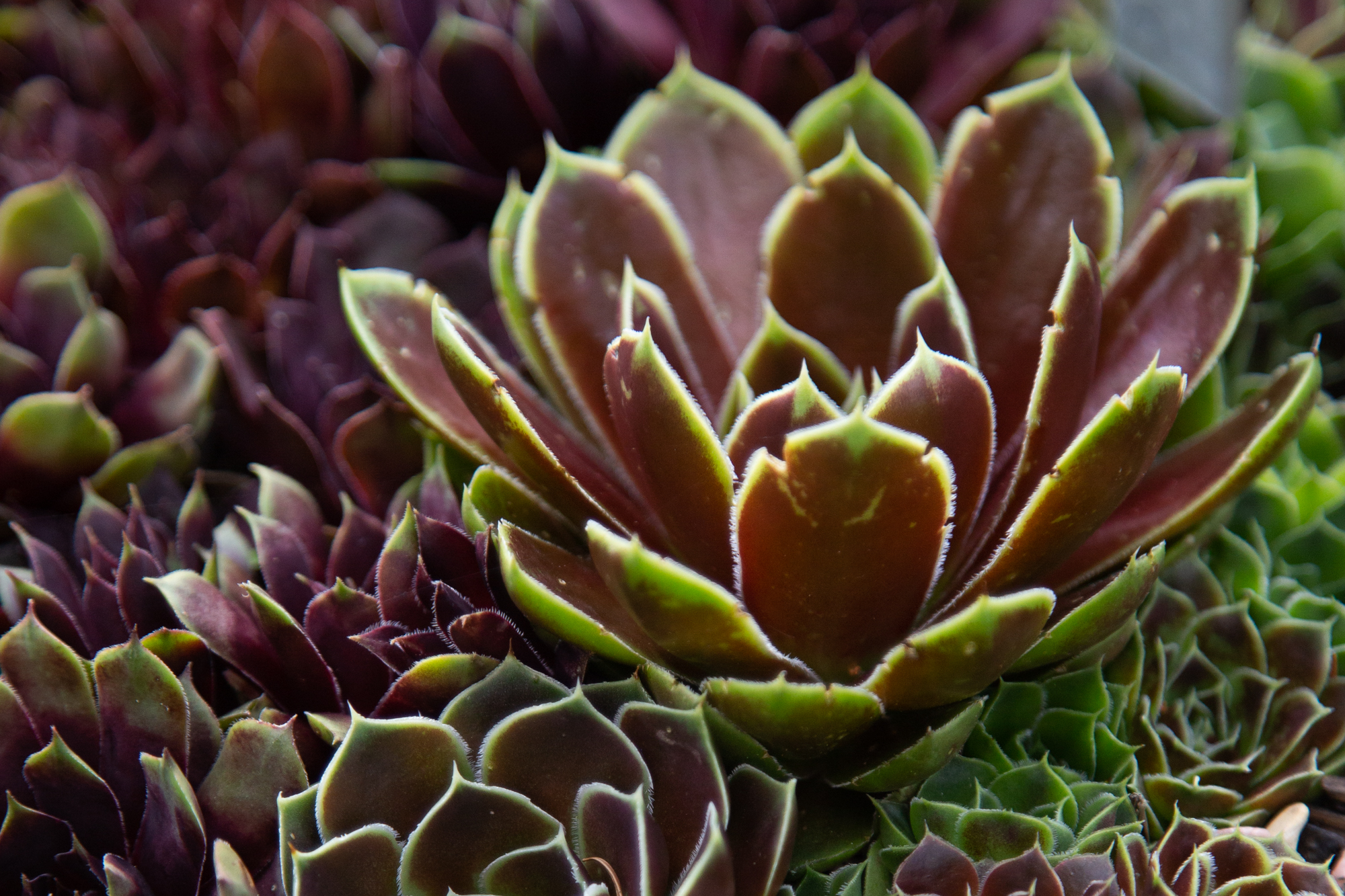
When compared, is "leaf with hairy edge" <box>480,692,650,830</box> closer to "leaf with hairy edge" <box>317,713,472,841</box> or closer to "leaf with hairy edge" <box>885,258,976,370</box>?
"leaf with hairy edge" <box>317,713,472,841</box>

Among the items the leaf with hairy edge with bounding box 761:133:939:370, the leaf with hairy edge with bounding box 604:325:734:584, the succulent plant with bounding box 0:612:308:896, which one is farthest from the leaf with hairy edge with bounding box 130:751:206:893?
the leaf with hairy edge with bounding box 761:133:939:370

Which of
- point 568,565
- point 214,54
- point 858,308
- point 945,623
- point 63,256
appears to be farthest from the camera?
point 214,54

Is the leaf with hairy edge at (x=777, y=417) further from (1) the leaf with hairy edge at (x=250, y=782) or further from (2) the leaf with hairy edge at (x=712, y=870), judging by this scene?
(1) the leaf with hairy edge at (x=250, y=782)

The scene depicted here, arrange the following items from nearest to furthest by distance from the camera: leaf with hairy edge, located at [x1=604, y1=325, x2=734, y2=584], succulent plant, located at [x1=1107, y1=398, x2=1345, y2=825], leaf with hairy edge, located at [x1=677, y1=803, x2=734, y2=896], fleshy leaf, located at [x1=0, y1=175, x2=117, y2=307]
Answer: leaf with hairy edge, located at [x1=677, y1=803, x2=734, y2=896]
leaf with hairy edge, located at [x1=604, y1=325, x2=734, y2=584]
succulent plant, located at [x1=1107, y1=398, x2=1345, y2=825]
fleshy leaf, located at [x1=0, y1=175, x2=117, y2=307]

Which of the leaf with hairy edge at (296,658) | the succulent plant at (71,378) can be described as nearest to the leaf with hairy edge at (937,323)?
the leaf with hairy edge at (296,658)

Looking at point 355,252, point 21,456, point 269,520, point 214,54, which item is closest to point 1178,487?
point 269,520

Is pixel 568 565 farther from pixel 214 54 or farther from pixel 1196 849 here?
pixel 214 54
